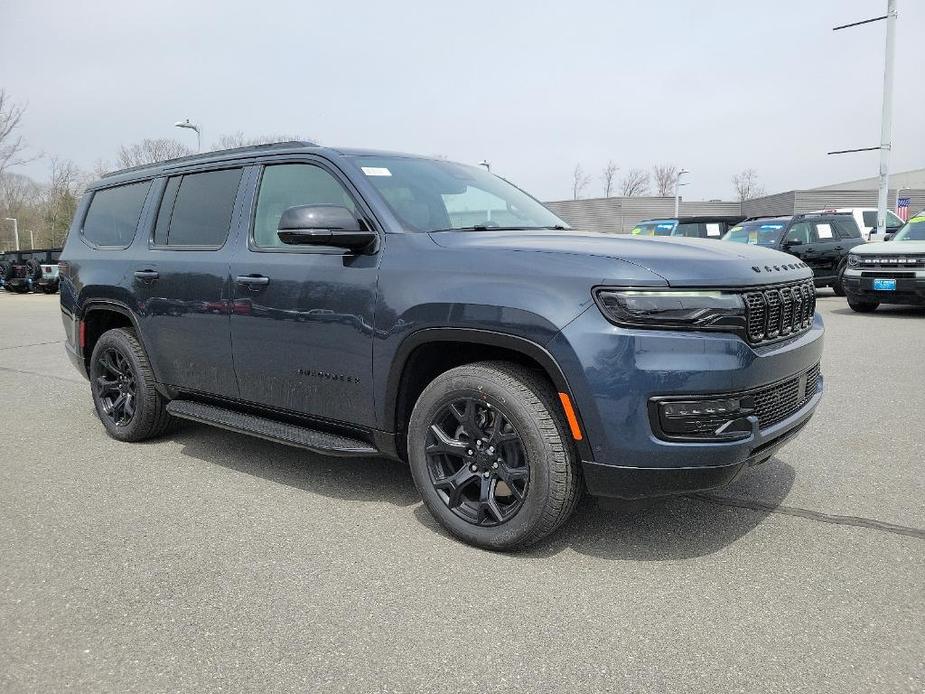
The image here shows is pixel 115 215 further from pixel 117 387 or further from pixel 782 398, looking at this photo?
pixel 782 398

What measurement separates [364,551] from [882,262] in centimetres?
1110

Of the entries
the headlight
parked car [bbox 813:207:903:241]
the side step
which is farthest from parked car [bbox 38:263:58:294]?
the headlight

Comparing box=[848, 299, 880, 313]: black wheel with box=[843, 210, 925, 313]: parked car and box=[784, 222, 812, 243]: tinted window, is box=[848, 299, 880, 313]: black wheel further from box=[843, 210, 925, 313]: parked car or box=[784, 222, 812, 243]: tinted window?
box=[784, 222, 812, 243]: tinted window

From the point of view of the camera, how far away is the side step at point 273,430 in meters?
3.58

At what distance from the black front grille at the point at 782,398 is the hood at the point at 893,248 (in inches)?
372

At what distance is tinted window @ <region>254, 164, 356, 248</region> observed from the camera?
382 centimetres

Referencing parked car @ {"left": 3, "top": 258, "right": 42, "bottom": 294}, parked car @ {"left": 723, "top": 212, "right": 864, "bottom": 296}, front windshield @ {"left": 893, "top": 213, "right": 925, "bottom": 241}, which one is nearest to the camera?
front windshield @ {"left": 893, "top": 213, "right": 925, "bottom": 241}

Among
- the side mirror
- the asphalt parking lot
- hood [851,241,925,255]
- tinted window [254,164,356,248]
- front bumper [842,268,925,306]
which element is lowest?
the asphalt parking lot

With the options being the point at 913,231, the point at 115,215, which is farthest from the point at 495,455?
the point at 913,231

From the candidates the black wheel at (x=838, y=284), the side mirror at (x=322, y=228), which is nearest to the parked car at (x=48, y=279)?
the black wheel at (x=838, y=284)

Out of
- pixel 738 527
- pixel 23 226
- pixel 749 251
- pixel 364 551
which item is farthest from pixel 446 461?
pixel 23 226

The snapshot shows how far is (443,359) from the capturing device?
11.3 ft

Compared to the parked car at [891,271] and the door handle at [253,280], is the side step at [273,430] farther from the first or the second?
the parked car at [891,271]

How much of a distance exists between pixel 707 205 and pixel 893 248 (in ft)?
146
